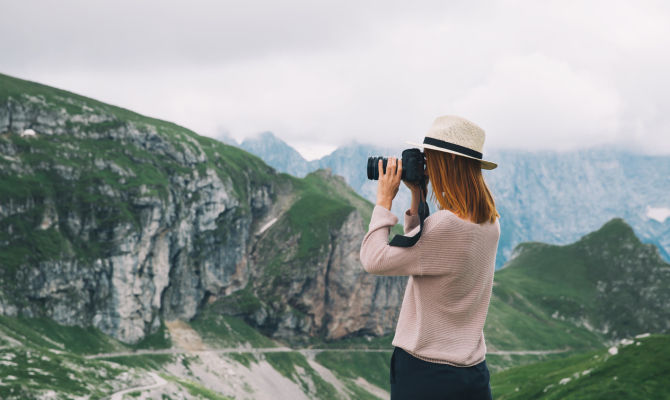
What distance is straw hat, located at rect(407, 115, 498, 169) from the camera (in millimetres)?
6566

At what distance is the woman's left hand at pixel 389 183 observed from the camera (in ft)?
22.6

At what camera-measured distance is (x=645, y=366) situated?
54.3 m

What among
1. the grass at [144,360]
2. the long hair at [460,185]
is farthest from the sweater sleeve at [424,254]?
the grass at [144,360]

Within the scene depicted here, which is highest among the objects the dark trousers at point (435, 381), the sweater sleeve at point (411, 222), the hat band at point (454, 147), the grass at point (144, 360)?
the hat band at point (454, 147)

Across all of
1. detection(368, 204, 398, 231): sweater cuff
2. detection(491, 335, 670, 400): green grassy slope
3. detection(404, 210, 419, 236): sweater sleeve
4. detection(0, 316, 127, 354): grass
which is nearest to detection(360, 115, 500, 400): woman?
detection(368, 204, 398, 231): sweater cuff

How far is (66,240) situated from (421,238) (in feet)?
696

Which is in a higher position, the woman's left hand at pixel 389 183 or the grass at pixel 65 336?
the woman's left hand at pixel 389 183

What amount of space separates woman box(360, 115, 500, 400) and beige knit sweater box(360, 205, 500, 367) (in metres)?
0.01

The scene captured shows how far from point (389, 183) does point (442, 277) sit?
4.30 feet

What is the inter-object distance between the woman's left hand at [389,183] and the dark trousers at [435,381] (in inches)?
74.1

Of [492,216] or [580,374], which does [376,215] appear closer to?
[492,216]

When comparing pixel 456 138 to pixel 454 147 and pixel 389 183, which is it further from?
pixel 389 183

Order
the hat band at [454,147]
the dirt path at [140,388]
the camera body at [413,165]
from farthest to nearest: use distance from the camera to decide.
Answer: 1. the dirt path at [140,388]
2. the camera body at [413,165]
3. the hat band at [454,147]

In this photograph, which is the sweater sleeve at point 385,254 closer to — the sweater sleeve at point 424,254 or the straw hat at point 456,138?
the sweater sleeve at point 424,254
